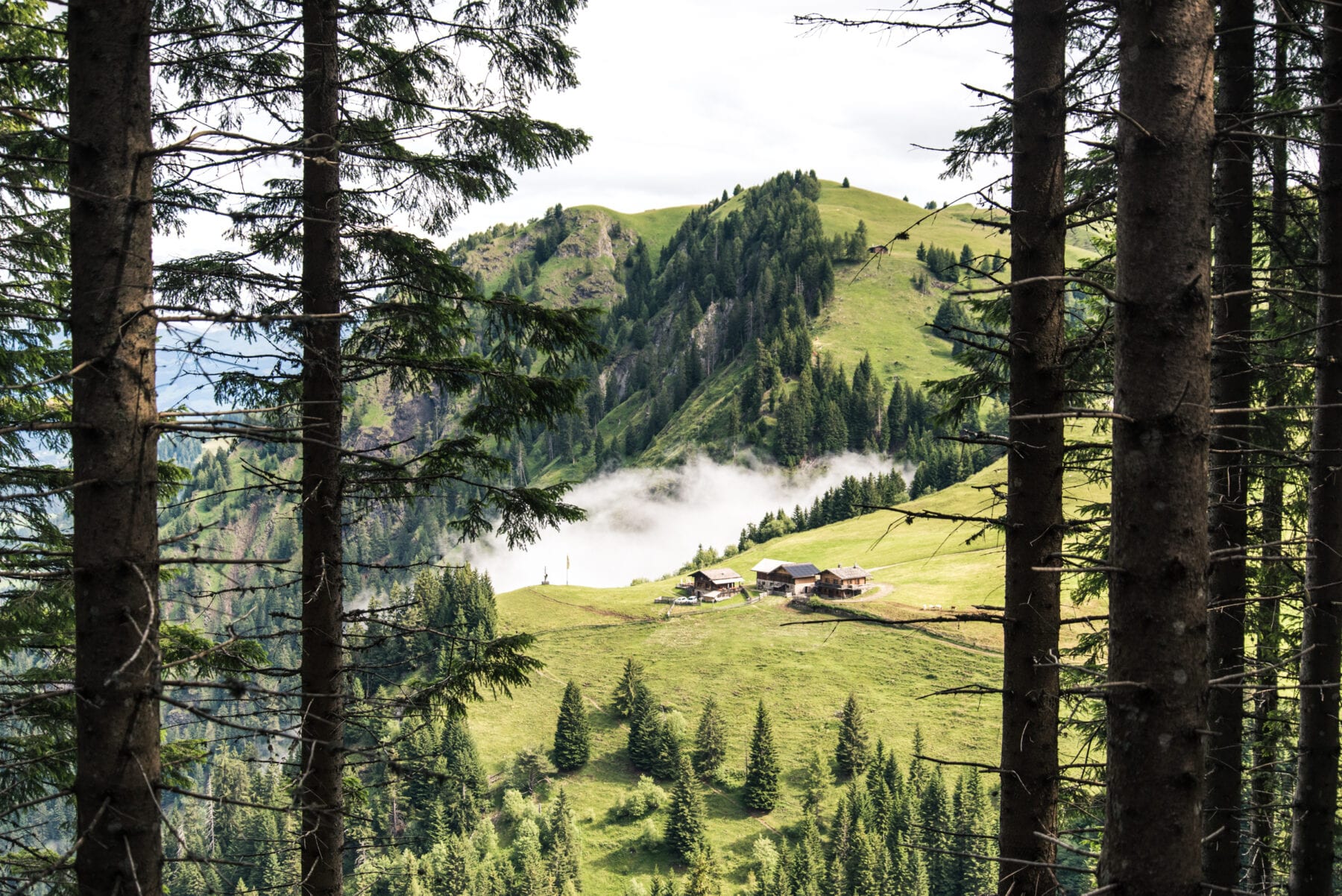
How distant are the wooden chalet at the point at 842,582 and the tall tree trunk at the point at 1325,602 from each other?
88.9 metres

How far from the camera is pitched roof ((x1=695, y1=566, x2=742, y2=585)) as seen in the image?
111000 millimetres

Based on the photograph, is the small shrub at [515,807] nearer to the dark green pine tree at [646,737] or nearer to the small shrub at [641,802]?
the small shrub at [641,802]

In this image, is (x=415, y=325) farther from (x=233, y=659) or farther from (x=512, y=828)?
(x=512, y=828)

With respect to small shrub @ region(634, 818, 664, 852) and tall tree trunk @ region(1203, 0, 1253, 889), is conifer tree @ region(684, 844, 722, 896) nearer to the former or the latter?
small shrub @ region(634, 818, 664, 852)

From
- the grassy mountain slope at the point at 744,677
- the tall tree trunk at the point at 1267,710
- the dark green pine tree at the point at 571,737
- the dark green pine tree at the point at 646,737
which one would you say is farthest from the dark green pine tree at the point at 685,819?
the tall tree trunk at the point at 1267,710

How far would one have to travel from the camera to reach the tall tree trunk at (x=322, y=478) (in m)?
8.41

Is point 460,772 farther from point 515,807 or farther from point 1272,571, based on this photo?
point 1272,571

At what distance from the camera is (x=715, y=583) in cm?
11038

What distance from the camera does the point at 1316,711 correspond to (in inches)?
360

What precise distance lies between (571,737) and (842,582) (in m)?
36.0

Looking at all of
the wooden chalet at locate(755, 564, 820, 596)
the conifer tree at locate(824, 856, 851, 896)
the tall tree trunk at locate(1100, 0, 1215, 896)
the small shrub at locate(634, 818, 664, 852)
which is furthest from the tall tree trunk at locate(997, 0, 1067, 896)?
the wooden chalet at locate(755, 564, 820, 596)

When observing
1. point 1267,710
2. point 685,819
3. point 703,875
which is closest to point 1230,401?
point 1267,710

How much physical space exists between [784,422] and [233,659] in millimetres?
176783

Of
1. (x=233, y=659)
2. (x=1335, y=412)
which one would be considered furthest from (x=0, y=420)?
(x=1335, y=412)
